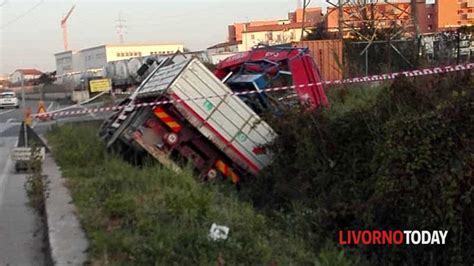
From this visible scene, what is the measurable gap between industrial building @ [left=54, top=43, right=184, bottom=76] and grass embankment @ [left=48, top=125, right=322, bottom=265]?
78.6 m

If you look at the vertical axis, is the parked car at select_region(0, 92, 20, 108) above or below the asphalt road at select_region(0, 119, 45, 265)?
below

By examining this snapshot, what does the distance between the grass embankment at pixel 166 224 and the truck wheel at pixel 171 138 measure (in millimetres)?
905

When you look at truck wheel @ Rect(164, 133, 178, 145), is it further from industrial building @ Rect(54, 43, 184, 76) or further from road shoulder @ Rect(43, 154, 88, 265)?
industrial building @ Rect(54, 43, 184, 76)

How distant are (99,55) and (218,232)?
90534 mm

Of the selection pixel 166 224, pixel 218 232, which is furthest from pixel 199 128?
pixel 218 232

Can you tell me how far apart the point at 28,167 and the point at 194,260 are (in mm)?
7459

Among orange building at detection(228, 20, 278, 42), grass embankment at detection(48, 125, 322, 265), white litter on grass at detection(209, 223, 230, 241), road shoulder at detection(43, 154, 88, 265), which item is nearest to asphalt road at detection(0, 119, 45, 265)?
road shoulder at detection(43, 154, 88, 265)

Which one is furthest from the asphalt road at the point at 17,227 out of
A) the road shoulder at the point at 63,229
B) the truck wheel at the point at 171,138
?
the truck wheel at the point at 171,138

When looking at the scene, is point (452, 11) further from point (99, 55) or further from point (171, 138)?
point (171, 138)

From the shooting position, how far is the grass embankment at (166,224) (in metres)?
5.29

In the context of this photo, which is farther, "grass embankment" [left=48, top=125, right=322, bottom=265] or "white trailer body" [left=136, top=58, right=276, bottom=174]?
"white trailer body" [left=136, top=58, right=276, bottom=174]

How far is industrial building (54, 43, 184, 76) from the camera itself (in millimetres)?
89625

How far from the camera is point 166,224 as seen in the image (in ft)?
20.1

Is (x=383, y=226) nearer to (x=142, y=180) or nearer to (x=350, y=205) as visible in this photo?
(x=350, y=205)
